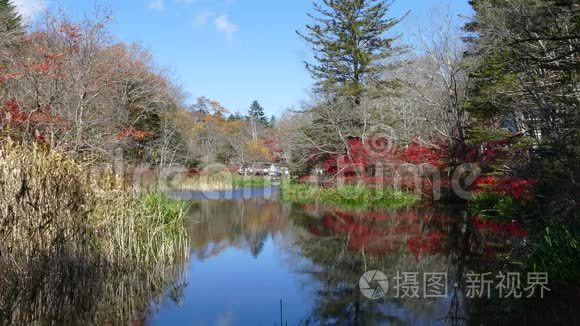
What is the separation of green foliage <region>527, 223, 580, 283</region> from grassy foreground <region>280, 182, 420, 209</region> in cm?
1021

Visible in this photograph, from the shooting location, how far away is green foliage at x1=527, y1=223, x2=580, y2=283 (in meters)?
5.23

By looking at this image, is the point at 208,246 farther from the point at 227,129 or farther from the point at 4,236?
the point at 227,129

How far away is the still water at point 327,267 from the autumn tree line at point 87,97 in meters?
2.64

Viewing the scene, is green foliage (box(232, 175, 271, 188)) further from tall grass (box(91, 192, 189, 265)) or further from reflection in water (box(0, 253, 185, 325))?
reflection in water (box(0, 253, 185, 325))

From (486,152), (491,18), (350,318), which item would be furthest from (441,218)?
(350,318)

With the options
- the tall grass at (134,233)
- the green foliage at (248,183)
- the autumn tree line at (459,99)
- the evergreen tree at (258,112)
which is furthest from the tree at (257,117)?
the tall grass at (134,233)

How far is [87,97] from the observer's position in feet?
43.2

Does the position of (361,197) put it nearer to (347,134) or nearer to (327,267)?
(347,134)

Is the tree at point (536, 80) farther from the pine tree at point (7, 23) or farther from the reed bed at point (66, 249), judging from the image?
the pine tree at point (7, 23)

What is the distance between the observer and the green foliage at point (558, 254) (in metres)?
5.23

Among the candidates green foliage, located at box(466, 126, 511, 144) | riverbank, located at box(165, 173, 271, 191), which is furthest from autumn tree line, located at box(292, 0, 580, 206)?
riverbank, located at box(165, 173, 271, 191)

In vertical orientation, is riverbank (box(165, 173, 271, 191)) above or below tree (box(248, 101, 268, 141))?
below

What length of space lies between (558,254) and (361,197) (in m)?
12.1

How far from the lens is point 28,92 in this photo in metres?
11.0
